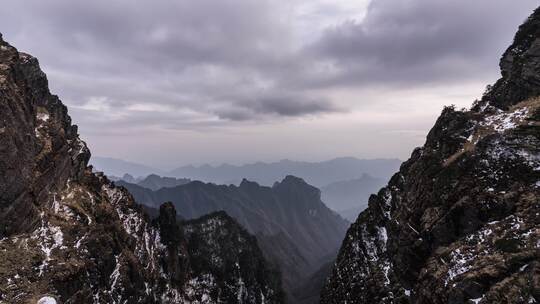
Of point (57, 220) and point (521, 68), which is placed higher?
point (521, 68)

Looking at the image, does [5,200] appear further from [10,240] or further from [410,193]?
[410,193]

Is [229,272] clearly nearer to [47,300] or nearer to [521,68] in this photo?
[47,300]

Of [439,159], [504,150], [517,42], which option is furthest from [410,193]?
[517,42]

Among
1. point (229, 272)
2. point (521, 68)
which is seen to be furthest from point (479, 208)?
point (229, 272)

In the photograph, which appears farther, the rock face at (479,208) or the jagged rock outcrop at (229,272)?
the jagged rock outcrop at (229,272)

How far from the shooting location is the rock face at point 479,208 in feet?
105

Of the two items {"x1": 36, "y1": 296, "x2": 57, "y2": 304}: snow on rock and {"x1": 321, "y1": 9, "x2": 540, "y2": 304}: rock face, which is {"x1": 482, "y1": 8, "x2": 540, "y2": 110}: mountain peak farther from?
{"x1": 36, "y1": 296, "x2": 57, "y2": 304}: snow on rock

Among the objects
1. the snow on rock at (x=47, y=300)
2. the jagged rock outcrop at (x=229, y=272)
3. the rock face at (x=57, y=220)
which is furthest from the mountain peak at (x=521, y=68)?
the jagged rock outcrop at (x=229, y=272)

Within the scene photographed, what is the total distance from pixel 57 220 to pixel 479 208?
96974 mm

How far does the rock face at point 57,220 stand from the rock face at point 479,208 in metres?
66.8

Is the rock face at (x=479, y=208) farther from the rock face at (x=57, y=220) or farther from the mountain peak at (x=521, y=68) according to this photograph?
the rock face at (x=57, y=220)

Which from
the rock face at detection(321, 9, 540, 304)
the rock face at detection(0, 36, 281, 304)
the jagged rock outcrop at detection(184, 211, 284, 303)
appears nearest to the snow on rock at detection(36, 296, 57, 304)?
the rock face at detection(0, 36, 281, 304)

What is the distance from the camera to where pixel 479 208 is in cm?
4109

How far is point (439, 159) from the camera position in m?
58.5
